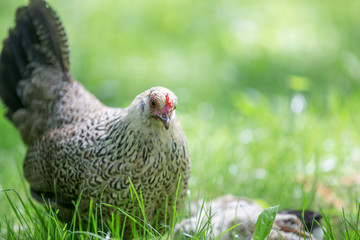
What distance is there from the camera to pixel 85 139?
12.3 feet

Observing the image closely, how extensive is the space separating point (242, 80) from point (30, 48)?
416 centimetres

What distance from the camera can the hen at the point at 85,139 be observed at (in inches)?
138

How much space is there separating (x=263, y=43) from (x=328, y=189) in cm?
470

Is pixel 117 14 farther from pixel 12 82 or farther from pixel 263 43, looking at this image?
pixel 12 82

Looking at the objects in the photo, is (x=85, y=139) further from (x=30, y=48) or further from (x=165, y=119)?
(x=30, y=48)

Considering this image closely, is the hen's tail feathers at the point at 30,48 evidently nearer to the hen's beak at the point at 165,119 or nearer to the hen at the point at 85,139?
the hen at the point at 85,139

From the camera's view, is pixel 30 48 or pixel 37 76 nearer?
pixel 37 76

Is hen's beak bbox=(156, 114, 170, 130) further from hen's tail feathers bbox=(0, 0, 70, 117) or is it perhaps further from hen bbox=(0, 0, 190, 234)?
hen's tail feathers bbox=(0, 0, 70, 117)

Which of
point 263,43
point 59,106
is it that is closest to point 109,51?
point 263,43

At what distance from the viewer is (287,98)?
7.16 meters

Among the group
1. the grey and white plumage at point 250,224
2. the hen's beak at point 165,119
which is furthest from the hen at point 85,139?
the grey and white plumage at point 250,224

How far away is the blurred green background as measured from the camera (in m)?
5.02

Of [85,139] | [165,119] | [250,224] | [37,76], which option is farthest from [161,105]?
[37,76]

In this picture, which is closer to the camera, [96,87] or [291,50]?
[96,87]
